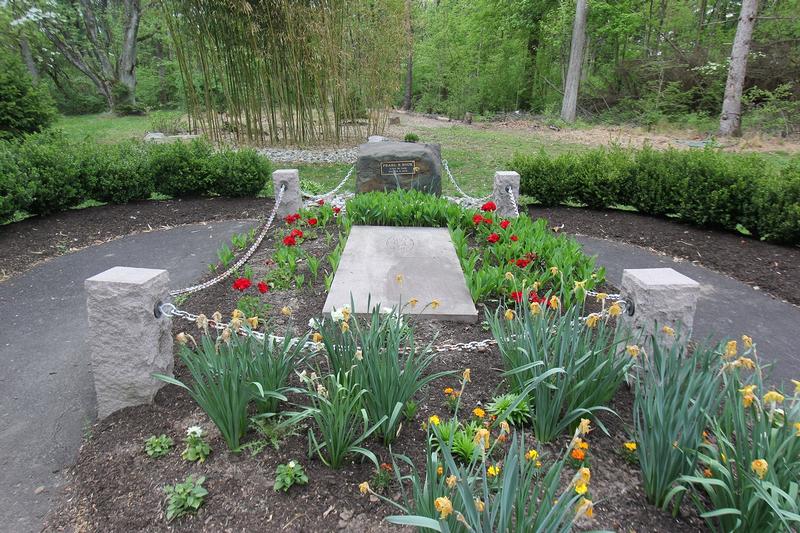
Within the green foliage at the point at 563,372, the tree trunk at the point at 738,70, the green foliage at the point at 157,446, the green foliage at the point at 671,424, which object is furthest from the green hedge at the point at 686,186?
the tree trunk at the point at 738,70

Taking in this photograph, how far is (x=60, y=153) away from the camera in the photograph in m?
5.78

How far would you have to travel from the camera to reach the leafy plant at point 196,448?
2.12 meters

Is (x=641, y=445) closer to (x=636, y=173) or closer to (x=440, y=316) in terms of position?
(x=440, y=316)

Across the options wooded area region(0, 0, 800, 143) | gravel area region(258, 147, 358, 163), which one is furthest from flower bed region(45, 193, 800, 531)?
wooded area region(0, 0, 800, 143)

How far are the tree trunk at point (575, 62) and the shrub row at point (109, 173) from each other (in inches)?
503

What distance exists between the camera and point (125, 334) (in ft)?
7.84

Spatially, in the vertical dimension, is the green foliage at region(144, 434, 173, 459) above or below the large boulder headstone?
below

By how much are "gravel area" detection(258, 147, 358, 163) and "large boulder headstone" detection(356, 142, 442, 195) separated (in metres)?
3.25

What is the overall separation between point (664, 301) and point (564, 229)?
3.62 meters

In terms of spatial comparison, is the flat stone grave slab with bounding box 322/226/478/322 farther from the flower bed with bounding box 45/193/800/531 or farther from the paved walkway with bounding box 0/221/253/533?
the paved walkway with bounding box 0/221/253/533

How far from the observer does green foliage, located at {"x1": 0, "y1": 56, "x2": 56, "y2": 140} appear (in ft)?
29.1

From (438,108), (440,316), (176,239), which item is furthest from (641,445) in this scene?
(438,108)

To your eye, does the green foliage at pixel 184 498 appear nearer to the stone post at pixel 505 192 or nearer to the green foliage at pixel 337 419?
the green foliage at pixel 337 419

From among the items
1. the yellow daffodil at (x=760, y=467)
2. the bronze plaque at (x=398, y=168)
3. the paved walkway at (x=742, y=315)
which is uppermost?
the bronze plaque at (x=398, y=168)
